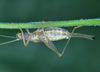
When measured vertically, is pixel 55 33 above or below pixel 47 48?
above

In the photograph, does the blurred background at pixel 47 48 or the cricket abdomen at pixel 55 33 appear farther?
the blurred background at pixel 47 48

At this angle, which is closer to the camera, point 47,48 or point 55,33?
point 55,33

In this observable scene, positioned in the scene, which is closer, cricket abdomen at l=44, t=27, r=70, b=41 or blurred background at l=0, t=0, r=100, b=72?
cricket abdomen at l=44, t=27, r=70, b=41

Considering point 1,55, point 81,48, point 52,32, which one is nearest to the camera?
point 52,32

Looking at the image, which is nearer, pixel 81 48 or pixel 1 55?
pixel 1 55
